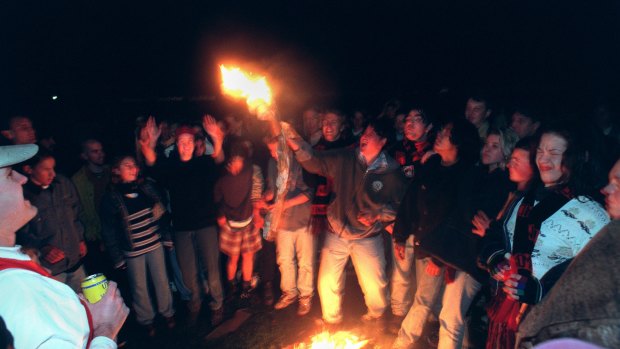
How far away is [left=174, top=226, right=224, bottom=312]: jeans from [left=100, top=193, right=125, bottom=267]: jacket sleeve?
0.77m

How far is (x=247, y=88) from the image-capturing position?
363cm

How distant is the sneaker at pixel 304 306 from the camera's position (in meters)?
5.14

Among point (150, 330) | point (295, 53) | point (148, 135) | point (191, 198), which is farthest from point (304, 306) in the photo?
point (295, 53)

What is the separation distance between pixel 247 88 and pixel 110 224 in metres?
2.65

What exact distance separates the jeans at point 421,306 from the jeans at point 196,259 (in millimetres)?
2799

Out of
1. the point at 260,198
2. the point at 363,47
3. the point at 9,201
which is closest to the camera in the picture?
the point at 9,201

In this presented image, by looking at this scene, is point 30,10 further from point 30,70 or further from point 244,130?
point 244,130

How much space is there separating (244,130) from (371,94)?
252 inches

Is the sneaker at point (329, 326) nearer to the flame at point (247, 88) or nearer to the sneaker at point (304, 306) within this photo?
the sneaker at point (304, 306)

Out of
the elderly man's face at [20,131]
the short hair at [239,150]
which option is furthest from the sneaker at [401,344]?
the elderly man's face at [20,131]

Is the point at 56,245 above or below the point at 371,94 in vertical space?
below

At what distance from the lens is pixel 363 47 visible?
46.2 feet

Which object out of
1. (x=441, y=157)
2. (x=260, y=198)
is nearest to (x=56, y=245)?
(x=260, y=198)

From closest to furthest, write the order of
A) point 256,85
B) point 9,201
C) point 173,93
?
point 9,201 → point 256,85 → point 173,93
